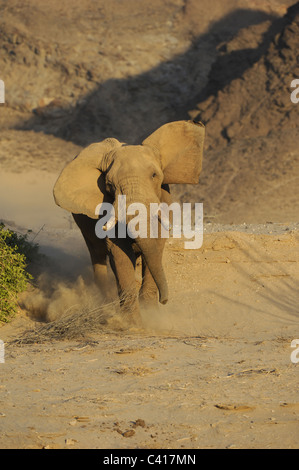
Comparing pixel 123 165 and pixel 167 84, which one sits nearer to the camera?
pixel 123 165

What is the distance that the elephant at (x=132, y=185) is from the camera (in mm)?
Result: 7914

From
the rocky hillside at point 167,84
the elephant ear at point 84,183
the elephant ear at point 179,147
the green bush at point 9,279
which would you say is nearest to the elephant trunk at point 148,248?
the elephant ear at point 84,183

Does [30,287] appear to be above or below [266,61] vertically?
below

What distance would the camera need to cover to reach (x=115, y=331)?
777cm

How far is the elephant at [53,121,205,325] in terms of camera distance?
7914 millimetres

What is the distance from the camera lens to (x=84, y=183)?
874 centimetres

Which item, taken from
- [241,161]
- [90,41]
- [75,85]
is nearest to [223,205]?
[241,161]

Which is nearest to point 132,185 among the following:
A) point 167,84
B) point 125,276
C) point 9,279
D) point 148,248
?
point 148,248

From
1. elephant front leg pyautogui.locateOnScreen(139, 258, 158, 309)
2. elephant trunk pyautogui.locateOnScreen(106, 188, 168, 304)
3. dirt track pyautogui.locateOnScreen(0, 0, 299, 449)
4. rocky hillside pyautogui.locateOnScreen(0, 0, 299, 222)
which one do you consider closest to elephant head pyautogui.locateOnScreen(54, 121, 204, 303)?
elephant trunk pyautogui.locateOnScreen(106, 188, 168, 304)

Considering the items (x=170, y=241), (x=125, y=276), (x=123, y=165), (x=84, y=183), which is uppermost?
(x=170, y=241)

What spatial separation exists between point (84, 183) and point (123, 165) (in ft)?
2.79

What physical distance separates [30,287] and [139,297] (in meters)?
1.93

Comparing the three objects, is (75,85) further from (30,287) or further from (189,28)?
(30,287)

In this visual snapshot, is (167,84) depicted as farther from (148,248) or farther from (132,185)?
(148,248)
